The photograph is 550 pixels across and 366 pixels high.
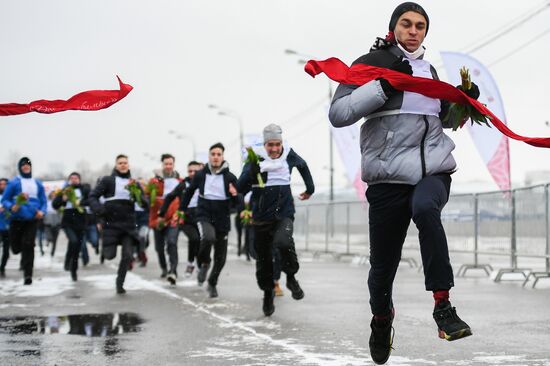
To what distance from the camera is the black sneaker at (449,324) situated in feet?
16.6

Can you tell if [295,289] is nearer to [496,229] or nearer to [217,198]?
[217,198]

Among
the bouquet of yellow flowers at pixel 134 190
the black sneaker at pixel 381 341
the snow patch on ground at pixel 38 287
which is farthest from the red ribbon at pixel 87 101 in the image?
the bouquet of yellow flowers at pixel 134 190

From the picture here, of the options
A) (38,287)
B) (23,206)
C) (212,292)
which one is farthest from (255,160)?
(23,206)

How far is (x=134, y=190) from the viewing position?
1538 cm

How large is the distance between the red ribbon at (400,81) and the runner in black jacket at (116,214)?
9.59m

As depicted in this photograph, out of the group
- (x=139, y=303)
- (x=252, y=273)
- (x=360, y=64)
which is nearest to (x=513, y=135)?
(x=360, y=64)

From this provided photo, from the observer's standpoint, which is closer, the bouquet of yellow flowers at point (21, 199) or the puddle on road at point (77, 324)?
the puddle on road at point (77, 324)

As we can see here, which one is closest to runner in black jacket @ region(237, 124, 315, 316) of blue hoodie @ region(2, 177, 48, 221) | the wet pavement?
the wet pavement

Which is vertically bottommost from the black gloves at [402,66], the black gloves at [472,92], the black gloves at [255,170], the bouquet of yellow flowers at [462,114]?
the black gloves at [255,170]

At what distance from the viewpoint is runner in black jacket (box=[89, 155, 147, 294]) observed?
15148mm

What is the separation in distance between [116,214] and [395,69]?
10169 mm

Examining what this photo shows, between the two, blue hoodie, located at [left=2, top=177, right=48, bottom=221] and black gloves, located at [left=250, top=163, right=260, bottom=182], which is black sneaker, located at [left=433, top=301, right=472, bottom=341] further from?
blue hoodie, located at [left=2, top=177, right=48, bottom=221]

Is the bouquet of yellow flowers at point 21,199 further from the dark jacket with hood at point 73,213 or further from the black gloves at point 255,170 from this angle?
the black gloves at point 255,170

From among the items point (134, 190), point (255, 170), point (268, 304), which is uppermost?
point (255, 170)
